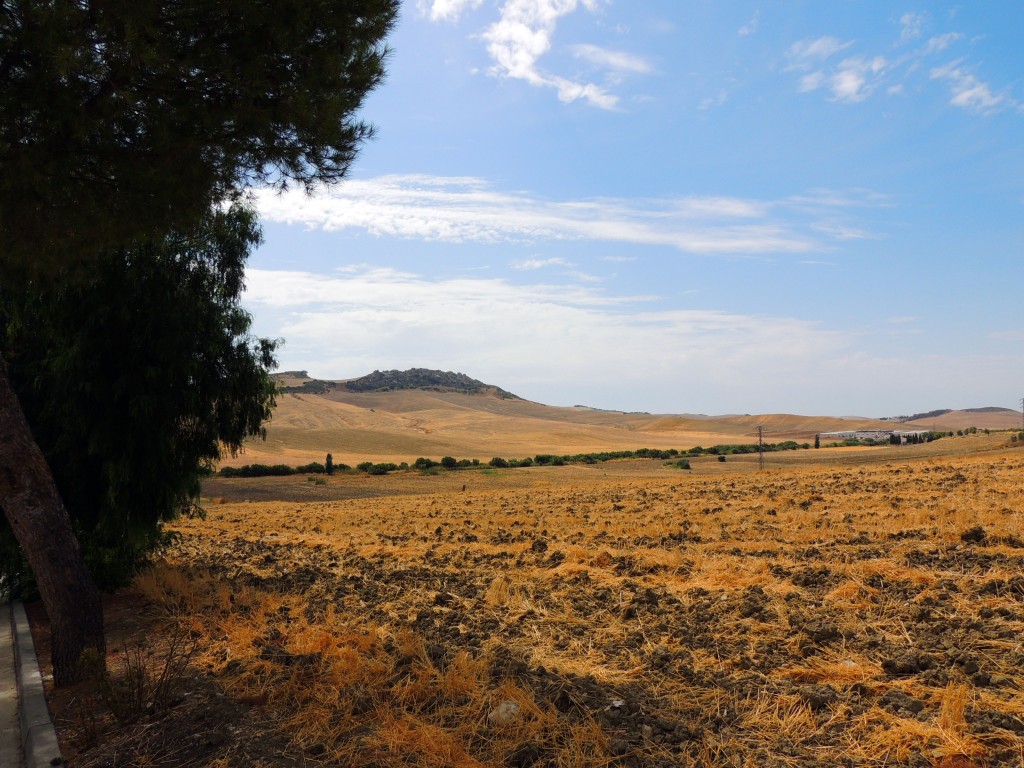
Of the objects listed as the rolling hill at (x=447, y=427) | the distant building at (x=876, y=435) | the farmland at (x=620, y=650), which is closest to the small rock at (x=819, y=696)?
the farmland at (x=620, y=650)

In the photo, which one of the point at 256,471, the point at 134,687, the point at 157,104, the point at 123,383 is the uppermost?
the point at 157,104

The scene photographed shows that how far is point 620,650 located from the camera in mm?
6117

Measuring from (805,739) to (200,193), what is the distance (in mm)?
7162

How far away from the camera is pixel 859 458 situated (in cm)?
4959

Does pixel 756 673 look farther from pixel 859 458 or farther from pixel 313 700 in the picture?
pixel 859 458

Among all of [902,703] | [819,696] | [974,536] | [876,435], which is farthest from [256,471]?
[876,435]

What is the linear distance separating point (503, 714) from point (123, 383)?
22.6 feet

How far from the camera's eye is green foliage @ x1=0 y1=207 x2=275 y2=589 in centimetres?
909

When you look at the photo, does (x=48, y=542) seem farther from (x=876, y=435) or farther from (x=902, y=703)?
(x=876, y=435)

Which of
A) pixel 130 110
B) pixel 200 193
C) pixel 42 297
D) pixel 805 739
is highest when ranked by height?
pixel 130 110

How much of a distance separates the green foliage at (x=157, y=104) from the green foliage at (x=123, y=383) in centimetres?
143

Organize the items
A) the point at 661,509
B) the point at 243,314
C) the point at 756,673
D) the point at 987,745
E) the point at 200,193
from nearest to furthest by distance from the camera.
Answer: the point at 987,745 → the point at 756,673 → the point at 200,193 → the point at 243,314 → the point at 661,509

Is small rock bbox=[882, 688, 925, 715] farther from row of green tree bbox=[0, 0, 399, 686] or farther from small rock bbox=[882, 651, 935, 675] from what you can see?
row of green tree bbox=[0, 0, 399, 686]

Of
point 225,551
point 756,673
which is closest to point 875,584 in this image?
point 756,673
